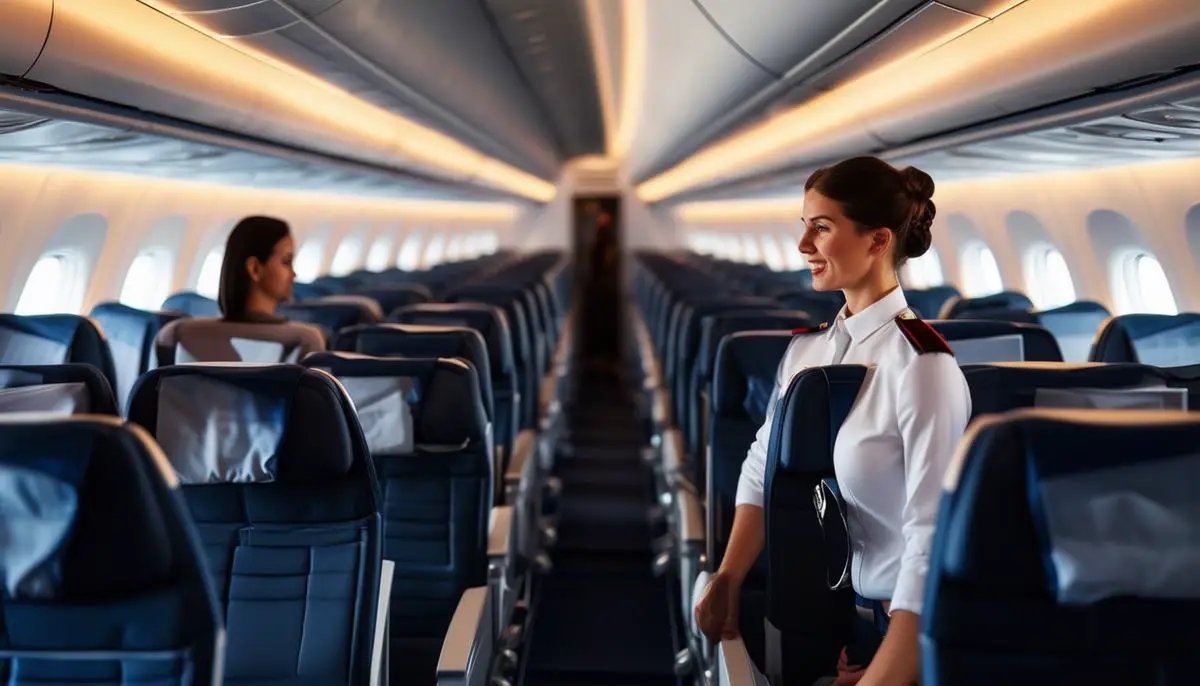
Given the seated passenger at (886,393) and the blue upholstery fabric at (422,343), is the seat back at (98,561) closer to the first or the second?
the seated passenger at (886,393)

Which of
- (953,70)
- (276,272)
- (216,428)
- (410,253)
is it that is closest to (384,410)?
(216,428)

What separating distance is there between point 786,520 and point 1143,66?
65.4 inches

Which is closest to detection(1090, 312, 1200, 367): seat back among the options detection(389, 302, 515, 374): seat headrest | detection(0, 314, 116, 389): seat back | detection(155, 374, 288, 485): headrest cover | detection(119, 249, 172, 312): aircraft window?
detection(389, 302, 515, 374): seat headrest

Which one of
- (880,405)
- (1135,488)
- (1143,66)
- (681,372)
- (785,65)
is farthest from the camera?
(681,372)

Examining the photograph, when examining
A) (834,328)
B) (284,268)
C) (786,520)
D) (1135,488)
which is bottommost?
(786,520)

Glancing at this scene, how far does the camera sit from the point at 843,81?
196 inches

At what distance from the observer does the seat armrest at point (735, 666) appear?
2508 mm

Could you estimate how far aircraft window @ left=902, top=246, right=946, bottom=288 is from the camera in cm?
1063

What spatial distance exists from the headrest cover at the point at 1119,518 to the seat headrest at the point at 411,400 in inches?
82.0

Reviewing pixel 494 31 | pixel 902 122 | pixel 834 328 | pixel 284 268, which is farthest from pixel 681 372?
pixel 834 328

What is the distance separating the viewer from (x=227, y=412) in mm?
2408

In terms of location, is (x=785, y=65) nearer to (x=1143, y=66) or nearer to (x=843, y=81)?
(x=843, y=81)

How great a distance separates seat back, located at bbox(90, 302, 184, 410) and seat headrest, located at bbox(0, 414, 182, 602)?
3.71m

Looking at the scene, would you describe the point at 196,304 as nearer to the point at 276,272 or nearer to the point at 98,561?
the point at 276,272
